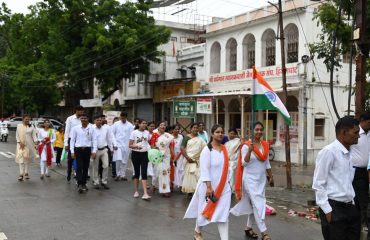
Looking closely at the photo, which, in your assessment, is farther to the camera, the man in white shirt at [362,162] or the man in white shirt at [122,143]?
the man in white shirt at [122,143]

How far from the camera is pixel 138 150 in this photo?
10.8 metres

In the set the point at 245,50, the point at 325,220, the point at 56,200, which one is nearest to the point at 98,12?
the point at 245,50

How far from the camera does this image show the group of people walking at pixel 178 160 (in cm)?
636

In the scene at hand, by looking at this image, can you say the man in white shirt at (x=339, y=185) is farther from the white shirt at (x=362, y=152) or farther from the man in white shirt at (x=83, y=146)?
the man in white shirt at (x=83, y=146)

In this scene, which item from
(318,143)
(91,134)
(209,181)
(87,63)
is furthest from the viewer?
(87,63)

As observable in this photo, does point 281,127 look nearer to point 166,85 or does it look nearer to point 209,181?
point 166,85

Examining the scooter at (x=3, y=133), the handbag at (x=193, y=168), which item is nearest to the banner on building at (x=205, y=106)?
the handbag at (x=193, y=168)

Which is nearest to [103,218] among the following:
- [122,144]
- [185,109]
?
[122,144]

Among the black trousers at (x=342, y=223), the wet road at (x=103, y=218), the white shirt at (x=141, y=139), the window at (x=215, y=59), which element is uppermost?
the window at (x=215, y=59)

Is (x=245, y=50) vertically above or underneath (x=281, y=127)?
above

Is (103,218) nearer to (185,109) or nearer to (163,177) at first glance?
(163,177)

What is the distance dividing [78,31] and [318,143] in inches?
654

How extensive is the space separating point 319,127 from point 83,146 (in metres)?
13.3

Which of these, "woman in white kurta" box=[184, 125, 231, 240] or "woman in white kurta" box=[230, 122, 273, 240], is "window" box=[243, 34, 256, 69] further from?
"woman in white kurta" box=[184, 125, 231, 240]
